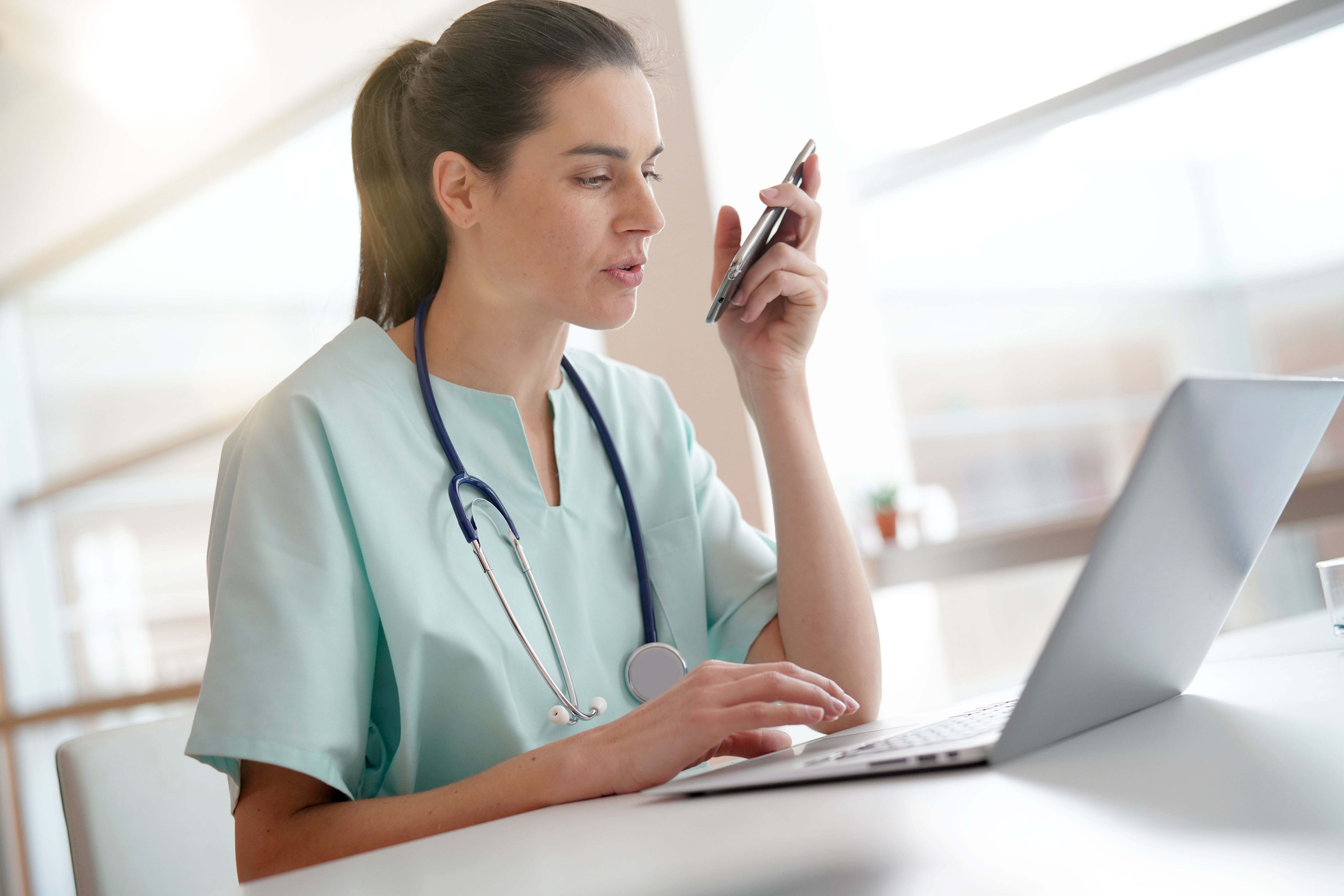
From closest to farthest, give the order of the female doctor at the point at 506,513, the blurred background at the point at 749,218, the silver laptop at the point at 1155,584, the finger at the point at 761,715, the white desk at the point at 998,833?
the white desk at the point at 998,833 → the silver laptop at the point at 1155,584 → the finger at the point at 761,715 → the female doctor at the point at 506,513 → the blurred background at the point at 749,218

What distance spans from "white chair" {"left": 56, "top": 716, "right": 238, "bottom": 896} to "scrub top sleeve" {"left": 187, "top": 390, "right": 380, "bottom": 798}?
210 millimetres

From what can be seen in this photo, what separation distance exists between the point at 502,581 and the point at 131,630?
14.1 feet

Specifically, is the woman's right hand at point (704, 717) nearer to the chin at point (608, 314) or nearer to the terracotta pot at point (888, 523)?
the chin at point (608, 314)

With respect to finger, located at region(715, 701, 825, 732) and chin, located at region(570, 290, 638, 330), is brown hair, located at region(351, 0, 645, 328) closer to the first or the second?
chin, located at region(570, 290, 638, 330)

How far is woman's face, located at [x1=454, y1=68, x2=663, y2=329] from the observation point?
1165 millimetres

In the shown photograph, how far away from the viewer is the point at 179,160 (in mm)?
3984

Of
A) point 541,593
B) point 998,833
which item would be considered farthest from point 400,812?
point 998,833

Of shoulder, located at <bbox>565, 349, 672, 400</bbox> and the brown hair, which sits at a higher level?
the brown hair

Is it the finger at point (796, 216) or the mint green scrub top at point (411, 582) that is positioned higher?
the finger at point (796, 216)

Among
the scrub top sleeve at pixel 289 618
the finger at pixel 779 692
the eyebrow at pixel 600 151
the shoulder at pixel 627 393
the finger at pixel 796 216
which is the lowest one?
the finger at pixel 779 692

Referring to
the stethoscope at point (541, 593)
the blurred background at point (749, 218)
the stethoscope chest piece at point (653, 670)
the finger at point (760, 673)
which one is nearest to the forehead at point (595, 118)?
A: the stethoscope at point (541, 593)

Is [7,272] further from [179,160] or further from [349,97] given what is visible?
[349,97]

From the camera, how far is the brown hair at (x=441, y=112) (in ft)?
3.87

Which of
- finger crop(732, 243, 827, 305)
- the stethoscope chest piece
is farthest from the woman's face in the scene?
the stethoscope chest piece
